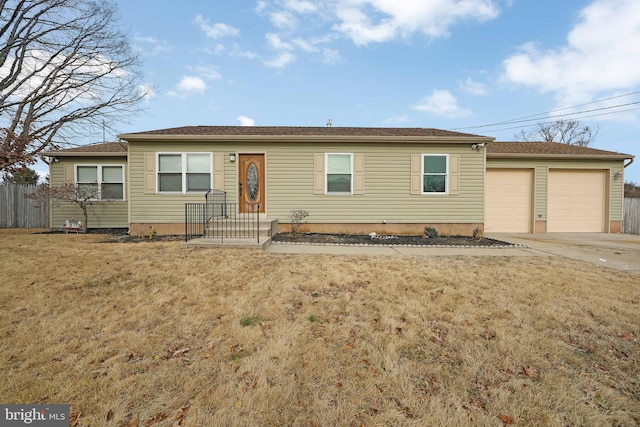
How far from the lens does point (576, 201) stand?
1105cm

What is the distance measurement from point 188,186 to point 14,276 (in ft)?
17.3

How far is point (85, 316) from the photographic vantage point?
3168 millimetres

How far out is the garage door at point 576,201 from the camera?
11.0 metres

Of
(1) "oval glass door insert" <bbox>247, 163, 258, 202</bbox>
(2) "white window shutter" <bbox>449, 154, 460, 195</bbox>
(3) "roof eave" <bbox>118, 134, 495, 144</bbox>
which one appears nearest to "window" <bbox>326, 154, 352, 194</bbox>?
(3) "roof eave" <bbox>118, 134, 495, 144</bbox>

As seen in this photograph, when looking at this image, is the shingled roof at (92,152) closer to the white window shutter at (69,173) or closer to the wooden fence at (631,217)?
the white window shutter at (69,173)

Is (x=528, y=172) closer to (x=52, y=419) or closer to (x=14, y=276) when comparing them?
(x=52, y=419)

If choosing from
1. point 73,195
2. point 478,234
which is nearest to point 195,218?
point 73,195

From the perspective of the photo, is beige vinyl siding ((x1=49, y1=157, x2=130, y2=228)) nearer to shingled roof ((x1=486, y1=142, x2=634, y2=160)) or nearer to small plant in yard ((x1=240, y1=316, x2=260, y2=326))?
small plant in yard ((x1=240, y1=316, x2=260, y2=326))

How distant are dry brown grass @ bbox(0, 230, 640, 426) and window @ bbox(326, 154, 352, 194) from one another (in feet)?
16.1

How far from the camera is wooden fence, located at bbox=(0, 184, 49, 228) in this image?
12.0 meters

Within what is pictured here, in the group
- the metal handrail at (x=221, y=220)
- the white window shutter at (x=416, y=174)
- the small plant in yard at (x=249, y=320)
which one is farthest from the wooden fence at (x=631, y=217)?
the small plant in yard at (x=249, y=320)

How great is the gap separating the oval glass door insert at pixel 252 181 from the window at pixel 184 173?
4.17ft

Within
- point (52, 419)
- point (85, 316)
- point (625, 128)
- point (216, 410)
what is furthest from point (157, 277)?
point (625, 128)

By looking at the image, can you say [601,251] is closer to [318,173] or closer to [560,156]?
[560,156]
